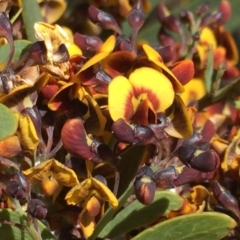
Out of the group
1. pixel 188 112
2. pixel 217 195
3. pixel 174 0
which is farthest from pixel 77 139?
pixel 174 0

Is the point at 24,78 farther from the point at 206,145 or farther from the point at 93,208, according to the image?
the point at 206,145

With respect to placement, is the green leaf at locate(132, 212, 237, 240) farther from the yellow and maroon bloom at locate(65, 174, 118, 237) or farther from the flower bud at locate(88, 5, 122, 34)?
the flower bud at locate(88, 5, 122, 34)

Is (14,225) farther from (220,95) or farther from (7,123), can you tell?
(220,95)

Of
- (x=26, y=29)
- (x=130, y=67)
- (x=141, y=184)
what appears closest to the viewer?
(x=141, y=184)

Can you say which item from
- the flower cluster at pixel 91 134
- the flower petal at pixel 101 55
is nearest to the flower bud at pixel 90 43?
the flower cluster at pixel 91 134

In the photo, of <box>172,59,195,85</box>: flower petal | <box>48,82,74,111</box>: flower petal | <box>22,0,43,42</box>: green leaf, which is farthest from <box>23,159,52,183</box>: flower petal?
<box>22,0,43,42</box>: green leaf

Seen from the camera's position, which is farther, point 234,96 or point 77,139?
point 234,96

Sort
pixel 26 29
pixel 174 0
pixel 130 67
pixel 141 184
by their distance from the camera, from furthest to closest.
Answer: pixel 174 0 < pixel 26 29 < pixel 130 67 < pixel 141 184
